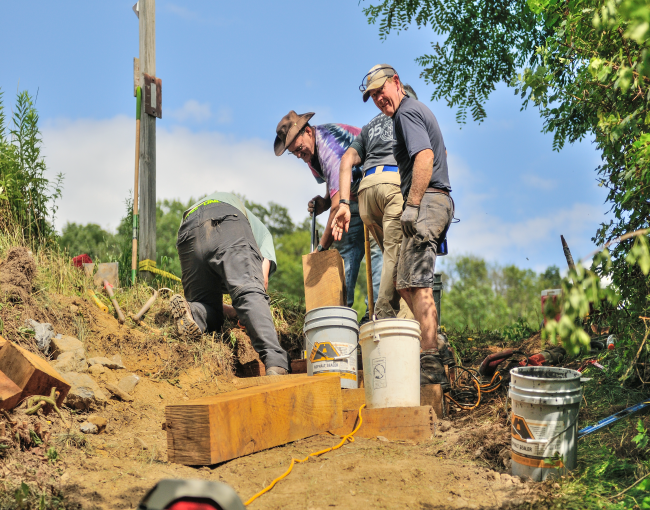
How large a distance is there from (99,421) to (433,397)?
212 cm

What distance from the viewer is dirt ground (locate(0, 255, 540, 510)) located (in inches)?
96.8

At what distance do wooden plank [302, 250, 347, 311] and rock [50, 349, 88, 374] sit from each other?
6.37ft

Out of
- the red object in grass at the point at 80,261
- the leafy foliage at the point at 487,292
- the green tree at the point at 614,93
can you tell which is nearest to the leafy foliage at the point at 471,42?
the green tree at the point at 614,93

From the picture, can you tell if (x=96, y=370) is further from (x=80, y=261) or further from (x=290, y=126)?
(x=80, y=261)

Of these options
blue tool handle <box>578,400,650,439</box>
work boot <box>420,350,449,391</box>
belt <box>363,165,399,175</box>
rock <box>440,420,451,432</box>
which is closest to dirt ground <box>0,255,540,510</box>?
rock <box>440,420,451,432</box>

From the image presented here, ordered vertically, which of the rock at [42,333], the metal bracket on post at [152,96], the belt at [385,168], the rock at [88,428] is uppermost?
the metal bracket on post at [152,96]

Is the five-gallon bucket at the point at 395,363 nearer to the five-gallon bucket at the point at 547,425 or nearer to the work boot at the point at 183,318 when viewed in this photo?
the five-gallon bucket at the point at 547,425

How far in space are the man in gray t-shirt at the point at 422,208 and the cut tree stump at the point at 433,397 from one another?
9 cm

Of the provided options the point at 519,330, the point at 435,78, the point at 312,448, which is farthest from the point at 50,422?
the point at 435,78

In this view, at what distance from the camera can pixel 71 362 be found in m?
3.95

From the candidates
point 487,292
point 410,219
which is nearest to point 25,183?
point 410,219

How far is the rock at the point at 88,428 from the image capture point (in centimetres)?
312

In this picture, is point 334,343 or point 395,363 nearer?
point 395,363

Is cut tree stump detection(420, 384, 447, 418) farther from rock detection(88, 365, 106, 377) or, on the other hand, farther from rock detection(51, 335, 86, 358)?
rock detection(51, 335, 86, 358)
